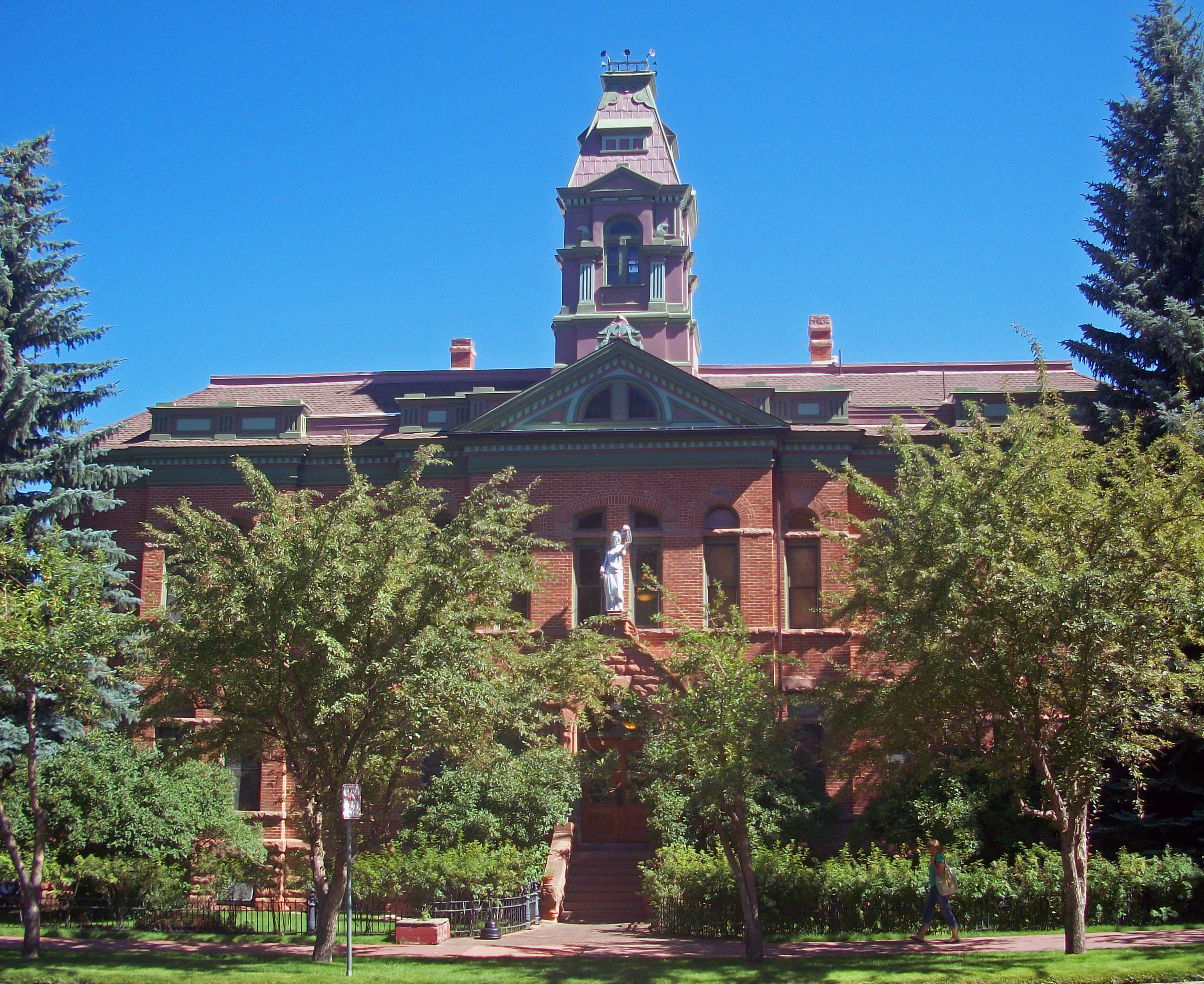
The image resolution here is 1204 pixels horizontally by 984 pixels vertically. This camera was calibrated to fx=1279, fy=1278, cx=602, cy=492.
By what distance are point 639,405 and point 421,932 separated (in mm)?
13806

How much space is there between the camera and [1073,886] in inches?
670

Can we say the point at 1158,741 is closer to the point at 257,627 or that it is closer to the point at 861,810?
the point at 861,810

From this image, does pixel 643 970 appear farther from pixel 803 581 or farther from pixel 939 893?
pixel 803 581

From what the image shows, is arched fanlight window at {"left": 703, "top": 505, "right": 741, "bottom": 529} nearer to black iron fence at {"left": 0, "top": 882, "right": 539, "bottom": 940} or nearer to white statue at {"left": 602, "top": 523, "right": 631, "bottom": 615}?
white statue at {"left": 602, "top": 523, "right": 631, "bottom": 615}

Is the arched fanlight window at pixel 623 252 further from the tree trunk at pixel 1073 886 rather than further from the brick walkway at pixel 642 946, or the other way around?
the tree trunk at pixel 1073 886

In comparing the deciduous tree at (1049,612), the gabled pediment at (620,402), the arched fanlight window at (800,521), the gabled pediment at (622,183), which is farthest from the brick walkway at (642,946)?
the gabled pediment at (622,183)

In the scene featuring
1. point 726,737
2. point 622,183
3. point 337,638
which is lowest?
point 726,737

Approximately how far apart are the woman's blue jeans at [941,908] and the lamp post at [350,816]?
8.77 meters

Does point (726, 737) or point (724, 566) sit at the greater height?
point (724, 566)

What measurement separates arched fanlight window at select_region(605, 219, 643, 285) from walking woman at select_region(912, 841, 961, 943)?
20.2 m

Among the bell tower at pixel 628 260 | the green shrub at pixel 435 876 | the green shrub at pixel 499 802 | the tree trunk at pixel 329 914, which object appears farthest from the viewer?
the bell tower at pixel 628 260

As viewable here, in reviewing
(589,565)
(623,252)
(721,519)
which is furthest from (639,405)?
(623,252)

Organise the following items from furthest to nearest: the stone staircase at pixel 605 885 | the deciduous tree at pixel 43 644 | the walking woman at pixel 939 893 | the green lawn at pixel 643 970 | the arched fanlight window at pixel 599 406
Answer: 1. the arched fanlight window at pixel 599 406
2. the stone staircase at pixel 605 885
3. the walking woman at pixel 939 893
4. the deciduous tree at pixel 43 644
5. the green lawn at pixel 643 970

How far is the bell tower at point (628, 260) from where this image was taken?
116ft
